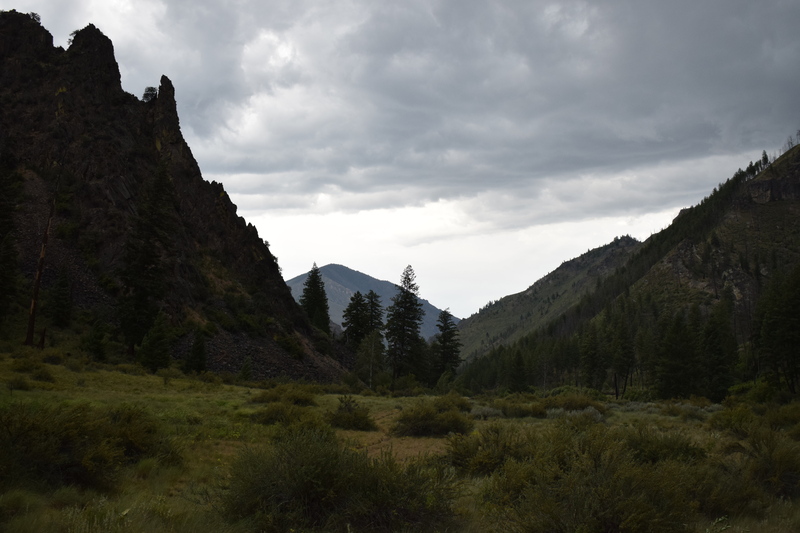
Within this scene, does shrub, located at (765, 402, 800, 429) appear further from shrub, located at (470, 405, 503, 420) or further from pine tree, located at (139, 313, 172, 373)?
pine tree, located at (139, 313, 172, 373)

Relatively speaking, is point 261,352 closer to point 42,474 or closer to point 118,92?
point 42,474

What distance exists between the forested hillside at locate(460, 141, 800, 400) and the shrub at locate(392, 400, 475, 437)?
3793 cm

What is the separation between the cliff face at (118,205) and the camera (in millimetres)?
34281

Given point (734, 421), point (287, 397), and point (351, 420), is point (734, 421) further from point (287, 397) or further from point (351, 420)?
point (287, 397)

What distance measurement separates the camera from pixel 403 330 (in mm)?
41938

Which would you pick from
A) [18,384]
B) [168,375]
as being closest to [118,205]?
[168,375]

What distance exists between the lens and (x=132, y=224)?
37031mm

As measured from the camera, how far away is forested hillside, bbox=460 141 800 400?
47625 millimetres

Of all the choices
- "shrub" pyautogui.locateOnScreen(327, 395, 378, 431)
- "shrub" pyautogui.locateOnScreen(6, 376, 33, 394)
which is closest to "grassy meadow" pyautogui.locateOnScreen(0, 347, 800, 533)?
"shrub" pyautogui.locateOnScreen(6, 376, 33, 394)

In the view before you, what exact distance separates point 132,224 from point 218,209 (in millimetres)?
16472

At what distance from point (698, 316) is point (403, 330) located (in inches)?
2024

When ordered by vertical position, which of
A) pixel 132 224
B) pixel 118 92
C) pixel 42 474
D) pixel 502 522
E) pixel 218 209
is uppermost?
pixel 118 92

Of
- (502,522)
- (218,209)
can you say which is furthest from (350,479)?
(218,209)

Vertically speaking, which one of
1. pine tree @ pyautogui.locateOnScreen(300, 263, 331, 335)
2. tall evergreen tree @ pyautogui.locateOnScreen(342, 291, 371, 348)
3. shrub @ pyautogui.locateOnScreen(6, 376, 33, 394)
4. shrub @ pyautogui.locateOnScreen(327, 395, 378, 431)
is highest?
pine tree @ pyautogui.locateOnScreen(300, 263, 331, 335)
